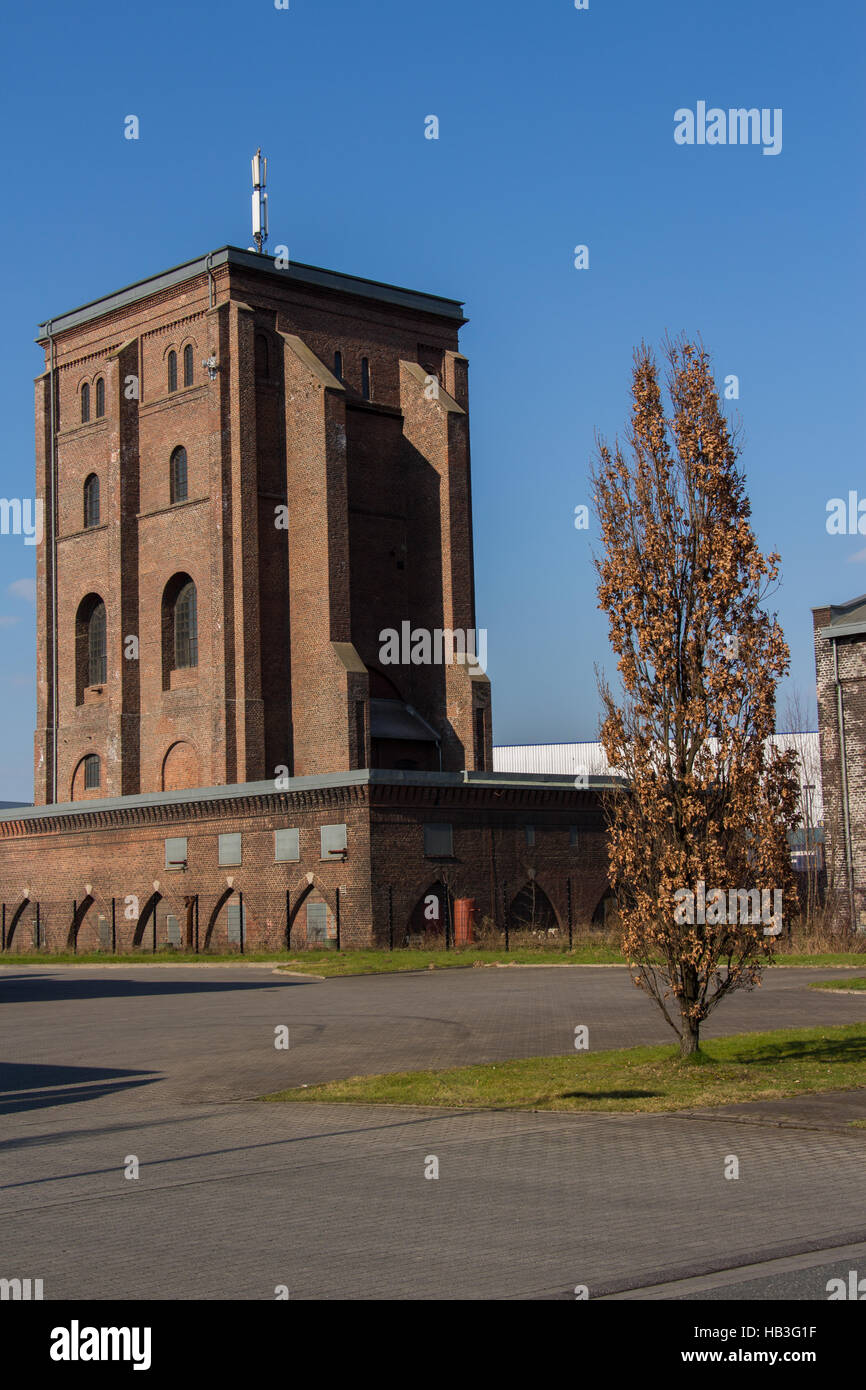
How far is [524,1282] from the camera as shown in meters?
6.27

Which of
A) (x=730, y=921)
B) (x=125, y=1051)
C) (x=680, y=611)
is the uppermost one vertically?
(x=680, y=611)

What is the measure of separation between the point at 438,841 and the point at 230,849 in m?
5.81

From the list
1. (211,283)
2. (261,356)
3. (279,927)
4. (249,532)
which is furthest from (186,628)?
(279,927)

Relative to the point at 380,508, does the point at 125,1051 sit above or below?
below

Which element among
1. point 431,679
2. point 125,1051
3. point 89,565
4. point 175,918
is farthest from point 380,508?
point 125,1051

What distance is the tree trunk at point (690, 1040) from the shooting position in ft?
42.4

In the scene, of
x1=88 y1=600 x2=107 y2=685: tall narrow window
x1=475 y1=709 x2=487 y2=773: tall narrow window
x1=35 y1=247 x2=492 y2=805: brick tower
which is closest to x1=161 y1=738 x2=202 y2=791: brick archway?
x1=35 y1=247 x2=492 y2=805: brick tower

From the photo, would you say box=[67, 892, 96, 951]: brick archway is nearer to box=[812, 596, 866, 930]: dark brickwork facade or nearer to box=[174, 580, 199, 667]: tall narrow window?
box=[174, 580, 199, 667]: tall narrow window

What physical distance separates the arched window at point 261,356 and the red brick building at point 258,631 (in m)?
0.09

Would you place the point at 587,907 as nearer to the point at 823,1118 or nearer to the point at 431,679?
the point at 431,679

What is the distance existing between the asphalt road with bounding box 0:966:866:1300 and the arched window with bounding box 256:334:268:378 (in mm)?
31592

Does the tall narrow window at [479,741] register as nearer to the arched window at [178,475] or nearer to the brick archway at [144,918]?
the brick archway at [144,918]

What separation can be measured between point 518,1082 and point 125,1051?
546cm

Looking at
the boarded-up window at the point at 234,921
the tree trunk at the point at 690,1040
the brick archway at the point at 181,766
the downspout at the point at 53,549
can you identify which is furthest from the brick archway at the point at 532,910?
the tree trunk at the point at 690,1040
